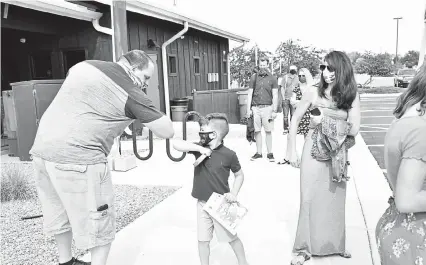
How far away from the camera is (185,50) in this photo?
13.6m

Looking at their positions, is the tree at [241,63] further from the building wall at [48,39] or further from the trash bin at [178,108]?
the building wall at [48,39]

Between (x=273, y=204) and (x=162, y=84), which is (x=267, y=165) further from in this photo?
(x=162, y=84)

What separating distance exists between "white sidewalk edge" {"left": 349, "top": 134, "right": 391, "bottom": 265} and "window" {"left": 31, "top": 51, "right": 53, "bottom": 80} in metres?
7.89

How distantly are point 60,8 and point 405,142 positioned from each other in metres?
7.80

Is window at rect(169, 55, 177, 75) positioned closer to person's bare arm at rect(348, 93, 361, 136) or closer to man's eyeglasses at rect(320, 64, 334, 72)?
man's eyeglasses at rect(320, 64, 334, 72)

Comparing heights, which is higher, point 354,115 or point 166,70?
point 166,70

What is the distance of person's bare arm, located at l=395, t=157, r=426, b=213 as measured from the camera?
5.02 feet

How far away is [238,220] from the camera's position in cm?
290

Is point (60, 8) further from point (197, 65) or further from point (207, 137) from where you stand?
point (197, 65)

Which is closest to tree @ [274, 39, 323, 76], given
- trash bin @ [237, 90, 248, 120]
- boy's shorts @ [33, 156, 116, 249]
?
trash bin @ [237, 90, 248, 120]

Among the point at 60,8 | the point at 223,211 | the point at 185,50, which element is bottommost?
the point at 223,211

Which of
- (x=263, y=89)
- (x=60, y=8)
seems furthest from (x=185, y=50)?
(x=263, y=89)

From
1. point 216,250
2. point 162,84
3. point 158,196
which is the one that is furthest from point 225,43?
point 216,250

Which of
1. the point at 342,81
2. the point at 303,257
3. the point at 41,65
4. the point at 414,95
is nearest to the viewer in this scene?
the point at 414,95
